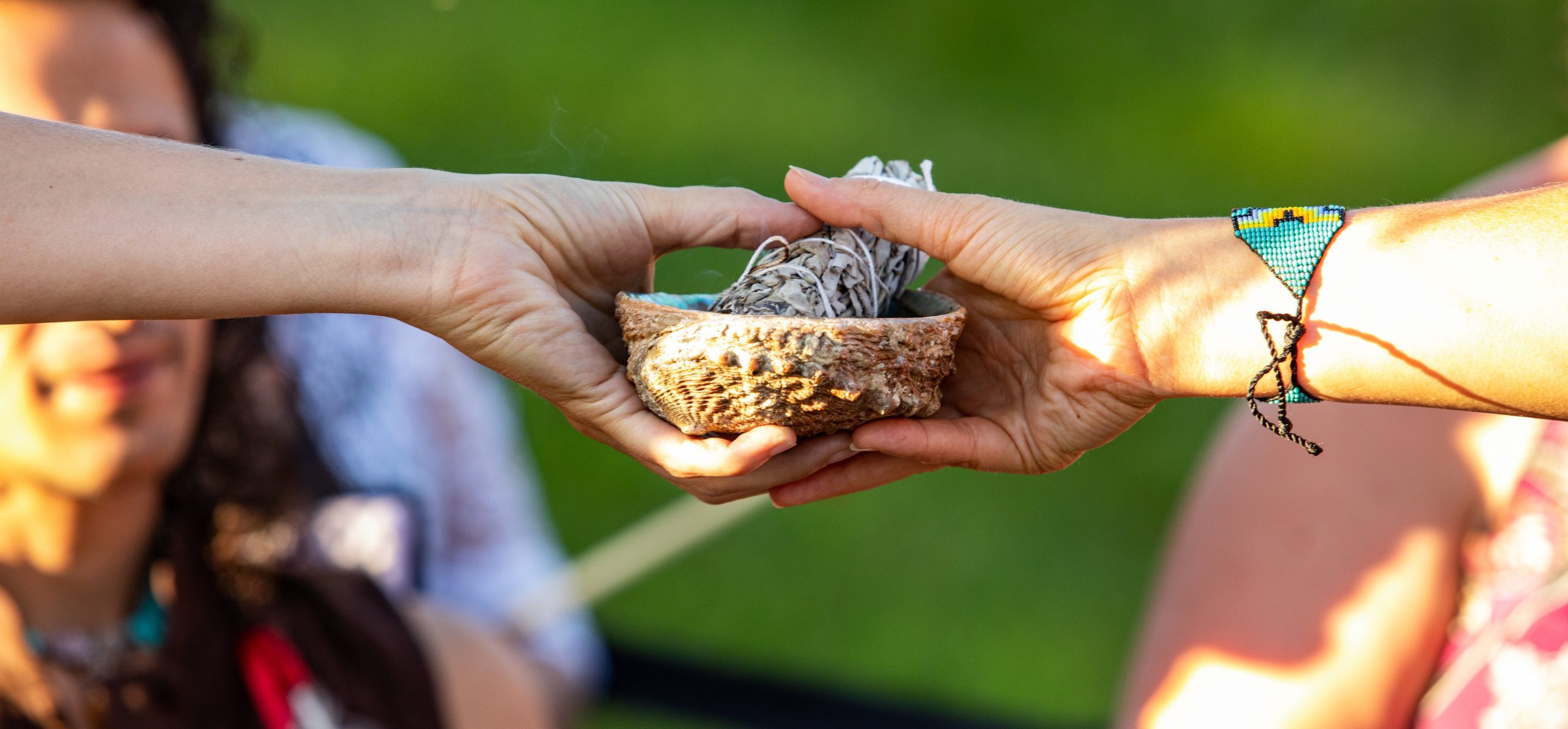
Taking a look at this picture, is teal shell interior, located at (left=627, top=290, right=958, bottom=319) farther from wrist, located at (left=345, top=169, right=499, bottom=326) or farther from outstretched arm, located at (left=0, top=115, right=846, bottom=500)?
wrist, located at (left=345, top=169, right=499, bottom=326)

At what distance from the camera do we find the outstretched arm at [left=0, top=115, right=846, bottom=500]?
139cm

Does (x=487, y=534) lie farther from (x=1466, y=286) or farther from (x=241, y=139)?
(x=1466, y=286)

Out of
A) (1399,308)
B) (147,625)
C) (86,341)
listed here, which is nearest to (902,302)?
(1399,308)

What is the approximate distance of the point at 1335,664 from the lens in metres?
2.04

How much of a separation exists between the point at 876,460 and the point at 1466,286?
0.85 meters

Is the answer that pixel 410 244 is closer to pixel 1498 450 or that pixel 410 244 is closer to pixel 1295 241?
pixel 1295 241

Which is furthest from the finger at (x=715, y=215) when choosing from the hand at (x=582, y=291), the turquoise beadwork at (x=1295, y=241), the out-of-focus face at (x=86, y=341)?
the out-of-focus face at (x=86, y=341)

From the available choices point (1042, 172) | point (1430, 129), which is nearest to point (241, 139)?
point (1042, 172)

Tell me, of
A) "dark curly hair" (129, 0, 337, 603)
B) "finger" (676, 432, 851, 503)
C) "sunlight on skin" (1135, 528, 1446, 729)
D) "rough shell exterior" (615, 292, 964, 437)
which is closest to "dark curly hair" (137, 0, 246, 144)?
"dark curly hair" (129, 0, 337, 603)

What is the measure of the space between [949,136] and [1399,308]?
3.75m

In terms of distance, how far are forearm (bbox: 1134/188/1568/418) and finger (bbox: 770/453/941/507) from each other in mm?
419

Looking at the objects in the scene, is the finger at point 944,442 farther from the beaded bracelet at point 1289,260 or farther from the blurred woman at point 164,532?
the blurred woman at point 164,532

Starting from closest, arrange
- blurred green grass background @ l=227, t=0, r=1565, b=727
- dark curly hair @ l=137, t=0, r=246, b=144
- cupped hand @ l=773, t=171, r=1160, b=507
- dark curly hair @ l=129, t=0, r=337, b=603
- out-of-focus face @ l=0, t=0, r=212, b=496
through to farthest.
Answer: cupped hand @ l=773, t=171, r=1160, b=507, out-of-focus face @ l=0, t=0, r=212, b=496, dark curly hair @ l=137, t=0, r=246, b=144, dark curly hair @ l=129, t=0, r=337, b=603, blurred green grass background @ l=227, t=0, r=1565, b=727

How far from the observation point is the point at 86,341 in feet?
6.70
